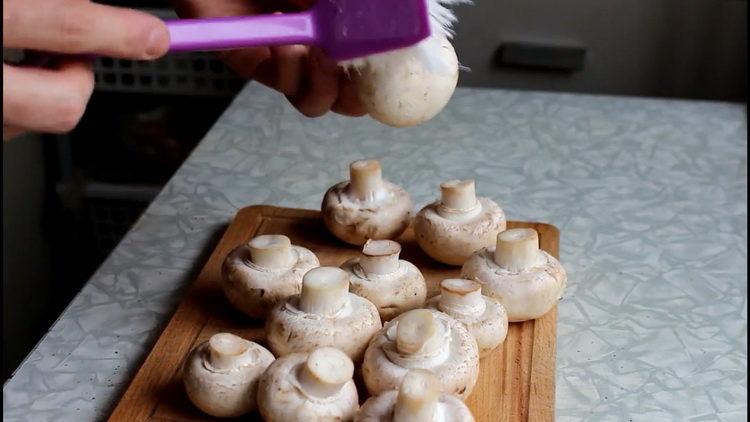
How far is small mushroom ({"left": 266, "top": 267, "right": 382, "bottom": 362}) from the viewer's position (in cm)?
79

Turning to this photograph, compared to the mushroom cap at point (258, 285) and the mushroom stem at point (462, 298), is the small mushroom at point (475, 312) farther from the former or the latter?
the mushroom cap at point (258, 285)

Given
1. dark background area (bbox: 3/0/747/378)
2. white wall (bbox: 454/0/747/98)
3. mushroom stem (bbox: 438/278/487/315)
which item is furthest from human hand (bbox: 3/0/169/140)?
white wall (bbox: 454/0/747/98)

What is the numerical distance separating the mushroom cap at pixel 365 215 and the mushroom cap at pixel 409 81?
133 millimetres

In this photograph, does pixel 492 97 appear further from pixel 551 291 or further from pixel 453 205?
pixel 551 291

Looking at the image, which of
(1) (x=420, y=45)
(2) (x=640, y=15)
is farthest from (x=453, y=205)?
(2) (x=640, y=15)

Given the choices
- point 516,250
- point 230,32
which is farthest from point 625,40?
point 230,32

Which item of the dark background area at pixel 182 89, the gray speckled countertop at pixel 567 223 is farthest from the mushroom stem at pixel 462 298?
the dark background area at pixel 182 89

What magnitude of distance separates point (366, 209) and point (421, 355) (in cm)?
28

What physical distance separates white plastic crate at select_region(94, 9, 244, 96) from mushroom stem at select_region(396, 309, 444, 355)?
1065 mm

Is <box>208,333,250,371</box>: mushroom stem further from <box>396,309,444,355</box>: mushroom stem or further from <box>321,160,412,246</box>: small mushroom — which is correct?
<box>321,160,412,246</box>: small mushroom

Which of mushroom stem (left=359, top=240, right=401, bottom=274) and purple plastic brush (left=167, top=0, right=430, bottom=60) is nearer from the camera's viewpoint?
purple plastic brush (left=167, top=0, right=430, bottom=60)

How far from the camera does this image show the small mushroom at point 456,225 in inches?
37.4

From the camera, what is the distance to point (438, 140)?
133 cm

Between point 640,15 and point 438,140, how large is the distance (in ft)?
1.89
